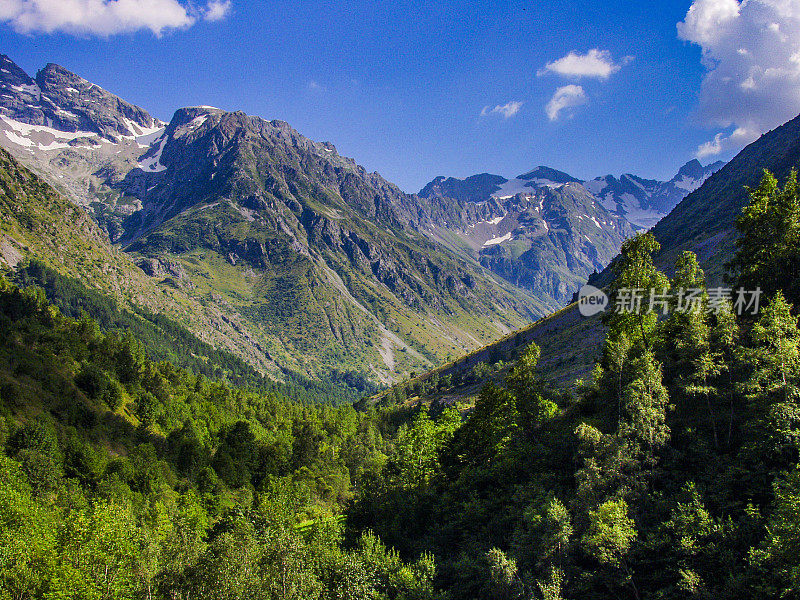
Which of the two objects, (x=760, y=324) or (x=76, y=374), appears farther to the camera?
(x=76, y=374)

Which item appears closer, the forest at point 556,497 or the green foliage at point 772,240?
the forest at point 556,497

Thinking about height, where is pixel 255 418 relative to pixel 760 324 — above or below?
below

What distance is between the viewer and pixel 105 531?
128 feet

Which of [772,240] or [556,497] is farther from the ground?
[772,240]

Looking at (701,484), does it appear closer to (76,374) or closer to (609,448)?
(609,448)

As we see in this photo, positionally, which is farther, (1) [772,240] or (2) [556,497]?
(1) [772,240]

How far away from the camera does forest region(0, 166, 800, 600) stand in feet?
98.6

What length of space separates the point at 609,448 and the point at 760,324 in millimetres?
15801

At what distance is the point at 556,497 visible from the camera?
3762cm

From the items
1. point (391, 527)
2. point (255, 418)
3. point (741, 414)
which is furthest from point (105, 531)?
point (255, 418)

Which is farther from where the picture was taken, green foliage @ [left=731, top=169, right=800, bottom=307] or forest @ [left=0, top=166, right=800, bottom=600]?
green foliage @ [left=731, top=169, right=800, bottom=307]

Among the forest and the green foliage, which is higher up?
the green foliage

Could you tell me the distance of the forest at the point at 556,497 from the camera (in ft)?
98.6

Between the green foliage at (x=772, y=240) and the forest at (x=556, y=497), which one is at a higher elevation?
the green foliage at (x=772, y=240)
